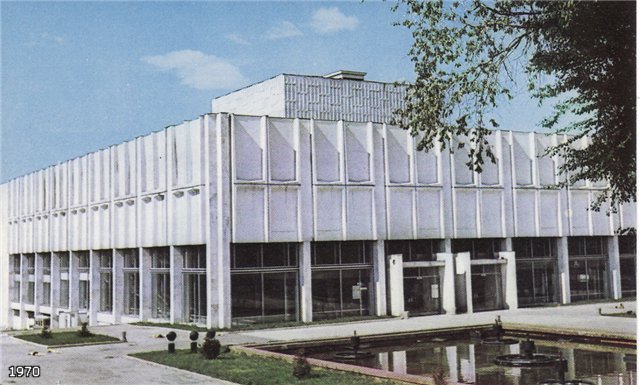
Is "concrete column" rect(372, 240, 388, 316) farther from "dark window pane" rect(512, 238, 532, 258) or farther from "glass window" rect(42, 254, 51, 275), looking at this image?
"glass window" rect(42, 254, 51, 275)

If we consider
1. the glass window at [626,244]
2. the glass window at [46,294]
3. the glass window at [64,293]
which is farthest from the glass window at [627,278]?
the glass window at [46,294]

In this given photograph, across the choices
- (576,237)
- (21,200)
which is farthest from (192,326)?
(21,200)

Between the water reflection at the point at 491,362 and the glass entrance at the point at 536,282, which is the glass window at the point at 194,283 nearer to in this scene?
the water reflection at the point at 491,362

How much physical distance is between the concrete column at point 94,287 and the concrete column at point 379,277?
20.7m

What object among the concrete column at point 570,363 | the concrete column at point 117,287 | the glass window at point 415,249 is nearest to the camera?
the concrete column at point 570,363

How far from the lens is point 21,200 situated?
69125 mm

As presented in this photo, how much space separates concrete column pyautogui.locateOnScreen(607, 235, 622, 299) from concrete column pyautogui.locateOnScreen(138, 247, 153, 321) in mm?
30915

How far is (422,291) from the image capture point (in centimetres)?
4400

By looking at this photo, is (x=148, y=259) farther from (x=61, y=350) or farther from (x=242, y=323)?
(x=61, y=350)

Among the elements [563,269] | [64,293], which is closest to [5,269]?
[64,293]

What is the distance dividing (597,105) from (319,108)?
26607 mm

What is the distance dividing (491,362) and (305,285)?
55.1ft

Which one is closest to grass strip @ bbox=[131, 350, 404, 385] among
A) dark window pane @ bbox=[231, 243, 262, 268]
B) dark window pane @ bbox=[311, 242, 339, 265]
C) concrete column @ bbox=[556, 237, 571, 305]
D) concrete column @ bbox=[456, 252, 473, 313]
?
dark window pane @ bbox=[231, 243, 262, 268]

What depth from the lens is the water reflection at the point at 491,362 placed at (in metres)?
21.0
